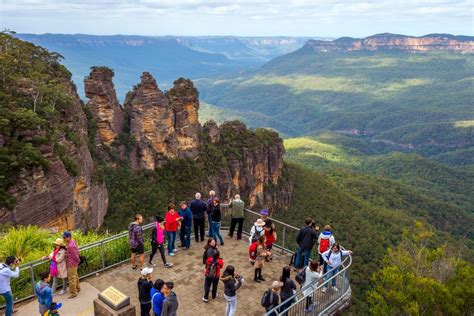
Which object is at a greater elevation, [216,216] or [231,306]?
[216,216]

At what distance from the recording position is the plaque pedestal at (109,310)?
42.1ft

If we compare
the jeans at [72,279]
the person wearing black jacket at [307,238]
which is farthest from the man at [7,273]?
the person wearing black jacket at [307,238]

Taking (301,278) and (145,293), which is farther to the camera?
(301,278)

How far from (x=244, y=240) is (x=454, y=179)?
138884mm

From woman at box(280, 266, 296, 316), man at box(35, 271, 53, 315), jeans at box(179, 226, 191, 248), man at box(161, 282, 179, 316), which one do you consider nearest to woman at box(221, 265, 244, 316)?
woman at box(280, 266, 296, 316)

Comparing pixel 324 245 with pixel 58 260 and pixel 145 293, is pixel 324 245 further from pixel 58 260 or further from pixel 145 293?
pixel 58 260

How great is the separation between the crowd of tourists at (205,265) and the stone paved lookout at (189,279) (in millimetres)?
309

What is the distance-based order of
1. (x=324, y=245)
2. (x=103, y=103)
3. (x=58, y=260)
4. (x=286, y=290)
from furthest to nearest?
(x=103, y=103) → (x=324, y=245) → (x=58, y=260) → (x=286, y=290)

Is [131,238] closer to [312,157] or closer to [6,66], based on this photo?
[6,66]

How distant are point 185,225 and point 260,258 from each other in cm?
437

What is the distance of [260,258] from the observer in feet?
54.6

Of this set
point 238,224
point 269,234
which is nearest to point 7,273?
point 269,234

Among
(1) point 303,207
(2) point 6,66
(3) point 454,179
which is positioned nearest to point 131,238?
Answer: (2) point 6,66

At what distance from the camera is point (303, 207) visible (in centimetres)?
7475
